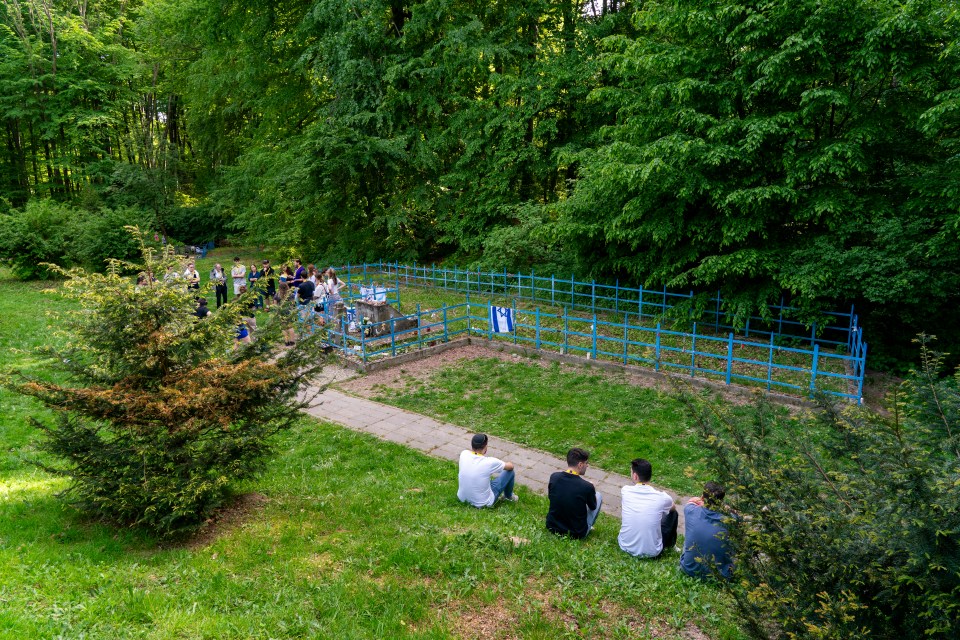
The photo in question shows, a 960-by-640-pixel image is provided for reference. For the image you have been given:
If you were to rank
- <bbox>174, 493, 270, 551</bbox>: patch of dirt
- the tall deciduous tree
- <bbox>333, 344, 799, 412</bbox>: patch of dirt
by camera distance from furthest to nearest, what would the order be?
the tall deciduous tree, <bbox>333, 344, 799, 412</bbox>: patch of dirt, <bbox>174, 493, 270, 551</bbox>: patch of dirt

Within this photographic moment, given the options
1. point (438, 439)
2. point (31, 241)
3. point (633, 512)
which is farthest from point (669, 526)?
point (31, 241)

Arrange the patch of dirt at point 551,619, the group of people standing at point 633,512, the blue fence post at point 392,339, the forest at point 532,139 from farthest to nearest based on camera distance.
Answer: the blue fence post at point 392,339, the forest at point 532,139, the group of people standing at point 633,512, the patch of dirt at point 551,619

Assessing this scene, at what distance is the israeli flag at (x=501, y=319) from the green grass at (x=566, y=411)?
1.27 meters

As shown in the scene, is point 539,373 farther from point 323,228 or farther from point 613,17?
point 323,228

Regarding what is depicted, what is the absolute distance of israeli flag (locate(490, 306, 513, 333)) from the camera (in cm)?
1571

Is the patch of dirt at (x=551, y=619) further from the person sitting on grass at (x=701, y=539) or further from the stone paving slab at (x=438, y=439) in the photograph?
the stone paving slab at (x=438, y=439)

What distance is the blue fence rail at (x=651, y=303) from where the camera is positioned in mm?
15742

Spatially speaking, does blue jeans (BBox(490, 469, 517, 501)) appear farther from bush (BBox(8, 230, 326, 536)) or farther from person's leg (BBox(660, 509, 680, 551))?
bush (BBox(8, 230, 326, 536))

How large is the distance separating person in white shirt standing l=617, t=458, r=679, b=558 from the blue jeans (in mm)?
1668

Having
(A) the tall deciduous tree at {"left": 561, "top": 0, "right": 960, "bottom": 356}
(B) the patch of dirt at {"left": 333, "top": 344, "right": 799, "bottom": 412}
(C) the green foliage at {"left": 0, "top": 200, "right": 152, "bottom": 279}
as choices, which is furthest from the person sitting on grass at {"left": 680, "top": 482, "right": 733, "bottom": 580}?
(C) the green foliage at {"left": 0, "top": 200, "right": 152, "bottom": 279}

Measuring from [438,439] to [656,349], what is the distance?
6031mm

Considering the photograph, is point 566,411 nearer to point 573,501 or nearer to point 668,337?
point 573,501

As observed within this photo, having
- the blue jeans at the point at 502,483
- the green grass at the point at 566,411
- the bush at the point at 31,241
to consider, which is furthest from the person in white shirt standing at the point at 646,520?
the bush at the point at 31,241

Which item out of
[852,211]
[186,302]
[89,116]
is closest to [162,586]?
[186,302]
